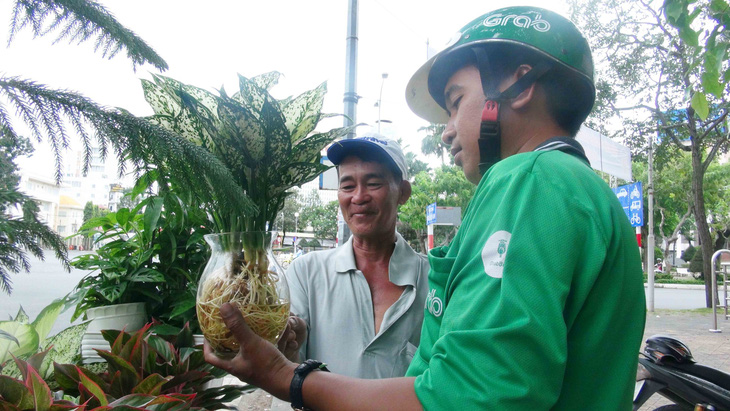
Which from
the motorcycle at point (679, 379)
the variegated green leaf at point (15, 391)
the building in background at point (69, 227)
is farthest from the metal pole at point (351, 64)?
the variegated green leaf at point (15, 391)

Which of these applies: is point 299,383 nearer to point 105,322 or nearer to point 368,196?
point 368,196

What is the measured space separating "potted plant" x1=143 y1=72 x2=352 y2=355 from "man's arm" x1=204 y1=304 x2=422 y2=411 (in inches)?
2.7

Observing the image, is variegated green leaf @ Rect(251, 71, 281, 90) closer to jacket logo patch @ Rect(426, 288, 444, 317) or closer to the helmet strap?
the helmet strap

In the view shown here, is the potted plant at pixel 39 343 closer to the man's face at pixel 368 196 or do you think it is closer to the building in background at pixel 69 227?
the building in background at pixel 69 227

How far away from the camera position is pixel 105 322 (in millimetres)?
2115

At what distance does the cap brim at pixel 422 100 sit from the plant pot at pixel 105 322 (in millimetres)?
1427

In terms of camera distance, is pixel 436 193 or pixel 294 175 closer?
pixel 294 175

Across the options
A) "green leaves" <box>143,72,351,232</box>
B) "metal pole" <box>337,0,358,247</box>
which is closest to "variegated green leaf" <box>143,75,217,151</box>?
"green leaves" <box>143,72,351,232</box>

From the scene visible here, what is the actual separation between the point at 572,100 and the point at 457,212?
11951 millimetres

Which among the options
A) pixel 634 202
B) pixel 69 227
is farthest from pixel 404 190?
pixel 634 202

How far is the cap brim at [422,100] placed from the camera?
1686 mm

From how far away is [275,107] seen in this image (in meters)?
1.33

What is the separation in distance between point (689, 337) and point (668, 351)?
21.1 feet

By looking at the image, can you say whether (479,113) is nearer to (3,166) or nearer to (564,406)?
(564,406)
